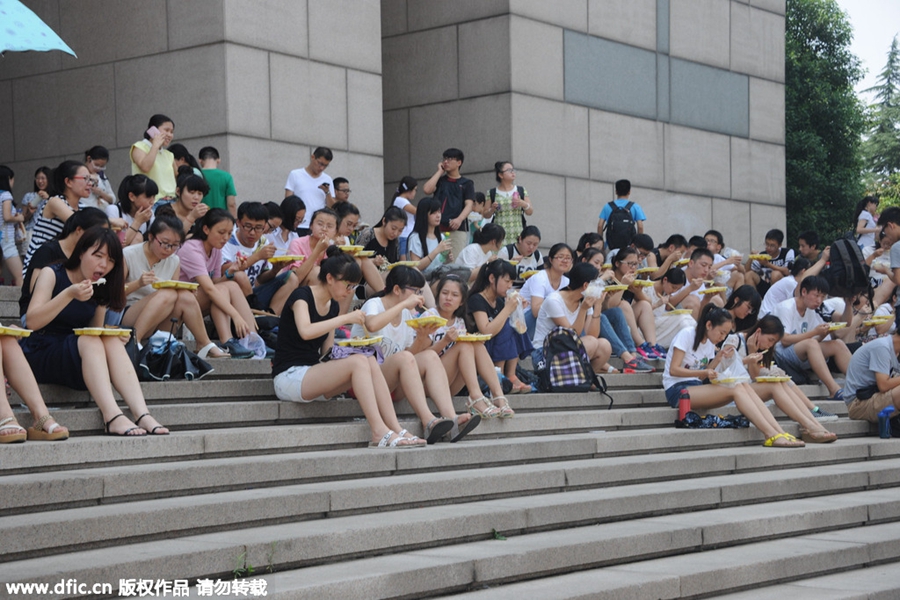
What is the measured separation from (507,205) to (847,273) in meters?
3.88

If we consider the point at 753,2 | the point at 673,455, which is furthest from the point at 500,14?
the point at 673,455

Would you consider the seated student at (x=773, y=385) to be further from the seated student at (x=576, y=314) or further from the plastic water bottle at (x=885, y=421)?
the seated student at (x=576, y=314)

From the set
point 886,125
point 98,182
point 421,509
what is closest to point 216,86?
point 98,182

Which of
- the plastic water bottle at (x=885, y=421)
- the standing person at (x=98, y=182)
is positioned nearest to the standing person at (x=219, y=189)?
the standing person at (x=98, y=182)

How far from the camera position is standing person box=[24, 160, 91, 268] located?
27.3 feet

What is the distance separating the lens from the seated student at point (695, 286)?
40.7 feet

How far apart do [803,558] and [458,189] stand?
6.96 metres

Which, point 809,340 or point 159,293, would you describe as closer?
point 159,293

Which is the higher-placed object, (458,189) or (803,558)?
(458,189)

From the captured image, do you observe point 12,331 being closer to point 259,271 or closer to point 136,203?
point 136,203

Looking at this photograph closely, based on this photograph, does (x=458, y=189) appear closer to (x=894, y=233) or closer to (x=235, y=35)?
(x=235, y=35)

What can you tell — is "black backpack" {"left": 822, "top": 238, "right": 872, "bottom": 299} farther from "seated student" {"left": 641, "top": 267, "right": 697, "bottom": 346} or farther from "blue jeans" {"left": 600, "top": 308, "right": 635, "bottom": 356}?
"blue jeans" {"left": 600, "top": 308, "right": 635, "bottom": 356}

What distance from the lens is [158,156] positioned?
429 inches

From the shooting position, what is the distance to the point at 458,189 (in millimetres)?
12844
